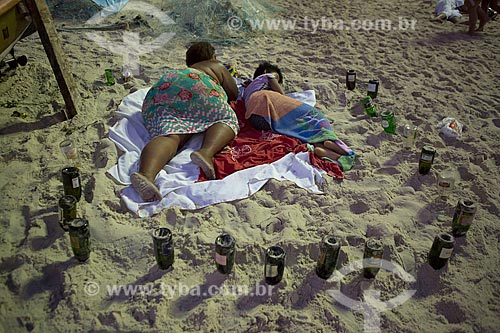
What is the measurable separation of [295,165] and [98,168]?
4.79 feet

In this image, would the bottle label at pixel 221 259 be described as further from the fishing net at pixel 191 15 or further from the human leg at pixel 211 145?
the fishing net at pixel 191 15

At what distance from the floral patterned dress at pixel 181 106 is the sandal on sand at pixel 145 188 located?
0.49 metres

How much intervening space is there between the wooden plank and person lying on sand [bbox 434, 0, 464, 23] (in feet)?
16.7

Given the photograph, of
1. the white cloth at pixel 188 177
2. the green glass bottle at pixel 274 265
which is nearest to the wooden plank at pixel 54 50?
the white cloth at pixel 188 177

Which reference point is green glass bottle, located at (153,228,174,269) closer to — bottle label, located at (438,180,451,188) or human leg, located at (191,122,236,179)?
human leg, located at (191,122,236,179)

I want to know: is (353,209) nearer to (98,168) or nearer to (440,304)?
(440,304)

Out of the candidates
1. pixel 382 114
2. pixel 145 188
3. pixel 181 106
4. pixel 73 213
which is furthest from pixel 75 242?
pixel 382 114

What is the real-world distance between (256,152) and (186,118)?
0.61 metres

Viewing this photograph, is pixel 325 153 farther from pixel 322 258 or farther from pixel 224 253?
pixel 224 253

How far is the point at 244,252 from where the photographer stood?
2695 mm

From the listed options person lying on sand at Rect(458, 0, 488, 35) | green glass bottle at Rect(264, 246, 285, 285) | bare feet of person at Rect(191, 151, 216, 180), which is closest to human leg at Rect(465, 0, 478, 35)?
person lying on sand at Rect(458, 0, 488, 35)

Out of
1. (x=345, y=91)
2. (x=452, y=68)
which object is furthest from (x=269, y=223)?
(x=452, y=68)

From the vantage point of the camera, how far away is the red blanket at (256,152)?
3.38 metres

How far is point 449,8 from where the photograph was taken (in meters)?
6.46
